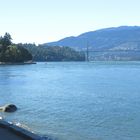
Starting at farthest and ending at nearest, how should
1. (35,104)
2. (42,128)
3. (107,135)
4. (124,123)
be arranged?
(35,104)
(124,123)
(42,128)
(107,135)

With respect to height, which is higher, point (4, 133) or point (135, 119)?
point (4, 133)

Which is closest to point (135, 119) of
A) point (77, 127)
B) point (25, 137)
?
point (77, 127)

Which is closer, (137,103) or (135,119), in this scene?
(135,119)

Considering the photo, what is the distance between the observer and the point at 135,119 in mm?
35094

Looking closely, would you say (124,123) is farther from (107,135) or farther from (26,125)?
(26,125)

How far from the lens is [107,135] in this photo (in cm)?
2875

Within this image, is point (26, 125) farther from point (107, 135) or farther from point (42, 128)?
point (107, 135)

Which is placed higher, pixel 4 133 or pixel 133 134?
pixel 4 133

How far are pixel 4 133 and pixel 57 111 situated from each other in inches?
793

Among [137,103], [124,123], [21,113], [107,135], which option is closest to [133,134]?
[107,135]

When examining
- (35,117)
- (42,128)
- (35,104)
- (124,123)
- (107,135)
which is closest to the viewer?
(107,135)

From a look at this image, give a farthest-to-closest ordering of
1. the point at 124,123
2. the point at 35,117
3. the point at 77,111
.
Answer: the point at 77,111
the point at 35,117
the point at 124,123

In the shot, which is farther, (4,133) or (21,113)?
(21,113)

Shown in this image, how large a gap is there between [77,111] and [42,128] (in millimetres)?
9540
